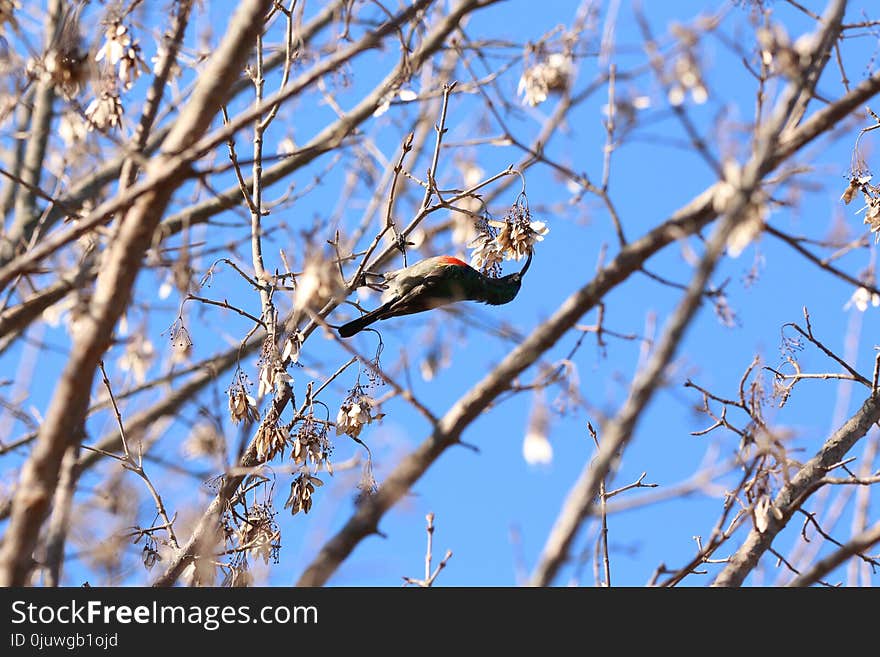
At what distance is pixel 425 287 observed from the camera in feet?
16.2

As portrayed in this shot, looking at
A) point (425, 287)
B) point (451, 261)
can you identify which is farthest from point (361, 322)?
point (451, 261)

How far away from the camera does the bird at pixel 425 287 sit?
4949mm

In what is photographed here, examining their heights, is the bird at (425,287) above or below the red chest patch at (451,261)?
below

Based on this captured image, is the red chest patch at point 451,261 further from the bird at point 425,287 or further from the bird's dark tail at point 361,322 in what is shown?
the bird's dark tail at point 361,322

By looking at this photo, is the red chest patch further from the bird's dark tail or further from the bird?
the bird's dark tail

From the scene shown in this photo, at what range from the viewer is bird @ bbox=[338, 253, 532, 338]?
4.95 m

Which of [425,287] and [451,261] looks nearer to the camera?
[425,287]

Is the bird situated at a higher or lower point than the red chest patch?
lower

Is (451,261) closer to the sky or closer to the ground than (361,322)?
closer to the sky

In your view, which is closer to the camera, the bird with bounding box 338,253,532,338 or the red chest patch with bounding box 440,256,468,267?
the bird with bounding box 338,253,532,338

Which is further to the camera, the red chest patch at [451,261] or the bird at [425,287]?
the red chest patch at [451,261]

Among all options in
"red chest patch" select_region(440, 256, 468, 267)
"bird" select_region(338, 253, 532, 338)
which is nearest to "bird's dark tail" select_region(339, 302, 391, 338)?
"bird" select_region(338, 253, 532, 338)

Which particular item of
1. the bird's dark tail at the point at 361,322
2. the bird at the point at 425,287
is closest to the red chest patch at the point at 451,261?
the bird at the point at 425,287

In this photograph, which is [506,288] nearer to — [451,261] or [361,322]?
[451,261]
